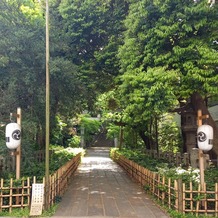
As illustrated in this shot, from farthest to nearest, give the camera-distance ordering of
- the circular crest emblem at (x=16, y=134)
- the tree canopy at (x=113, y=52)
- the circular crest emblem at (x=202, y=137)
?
1. the tree canopy at (x=113, y=52)
2. the circular crest emblem at (x=16, y=134)
3. the circular crest emblem at (x=202, y=137)

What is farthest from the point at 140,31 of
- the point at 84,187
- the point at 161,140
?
the point at 161,140

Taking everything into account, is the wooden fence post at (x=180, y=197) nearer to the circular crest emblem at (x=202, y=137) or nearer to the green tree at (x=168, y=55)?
the circular crest emblem at (x=202, y=137)

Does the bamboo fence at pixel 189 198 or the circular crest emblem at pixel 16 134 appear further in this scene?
the circular crest emblem at pixel 16 134

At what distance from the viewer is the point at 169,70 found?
10.3 meters

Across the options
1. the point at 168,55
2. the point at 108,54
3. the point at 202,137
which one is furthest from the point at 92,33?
the point at 202,137

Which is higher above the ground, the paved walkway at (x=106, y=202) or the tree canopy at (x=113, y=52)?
the tree canopy at (x=113, y=52)

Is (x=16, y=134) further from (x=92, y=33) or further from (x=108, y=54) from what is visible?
(x=92, y=33)

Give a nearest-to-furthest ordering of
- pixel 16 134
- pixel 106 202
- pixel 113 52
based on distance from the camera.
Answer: pixel 16 134 < pixel 106 202 < pixel 113 52

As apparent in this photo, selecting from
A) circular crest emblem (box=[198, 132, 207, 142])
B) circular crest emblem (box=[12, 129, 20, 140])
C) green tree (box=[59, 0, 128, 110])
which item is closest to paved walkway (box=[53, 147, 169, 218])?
circular crest emblem (box=[198, 132, 207, 142])

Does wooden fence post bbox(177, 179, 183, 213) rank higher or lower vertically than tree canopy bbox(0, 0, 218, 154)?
lower

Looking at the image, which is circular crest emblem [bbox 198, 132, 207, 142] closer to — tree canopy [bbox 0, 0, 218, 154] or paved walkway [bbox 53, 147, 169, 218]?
tree canopy [bbox 0, 0, 218, 154]

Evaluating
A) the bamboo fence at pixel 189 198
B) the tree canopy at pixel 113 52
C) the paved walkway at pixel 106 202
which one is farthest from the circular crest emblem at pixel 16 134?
the bamboo fence at pixel 189 198

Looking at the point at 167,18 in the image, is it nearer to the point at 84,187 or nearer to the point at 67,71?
the point at 67,71

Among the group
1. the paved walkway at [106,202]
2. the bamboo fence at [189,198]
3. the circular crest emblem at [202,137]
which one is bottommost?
the paved walkway at [106,202]
